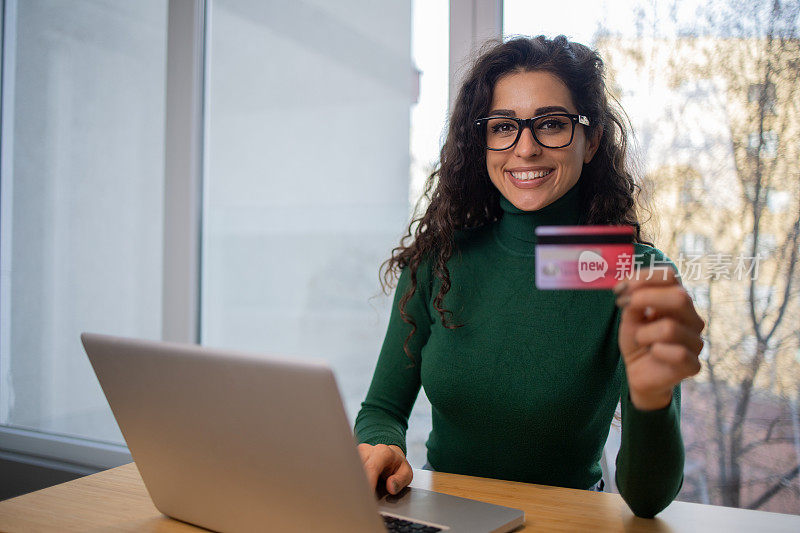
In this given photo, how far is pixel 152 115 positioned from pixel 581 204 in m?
1.75

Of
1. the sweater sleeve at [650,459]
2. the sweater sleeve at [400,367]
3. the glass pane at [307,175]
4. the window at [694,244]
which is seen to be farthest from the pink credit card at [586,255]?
the glass pane at [307,175]

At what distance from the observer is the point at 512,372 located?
3.72 feet

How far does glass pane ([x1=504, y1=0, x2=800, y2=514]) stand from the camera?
144 cm

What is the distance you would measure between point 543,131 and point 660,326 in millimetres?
539

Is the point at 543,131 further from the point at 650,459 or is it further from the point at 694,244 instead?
the point at 694,244

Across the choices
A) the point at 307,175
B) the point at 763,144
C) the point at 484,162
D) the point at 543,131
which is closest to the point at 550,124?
the point at 543,131

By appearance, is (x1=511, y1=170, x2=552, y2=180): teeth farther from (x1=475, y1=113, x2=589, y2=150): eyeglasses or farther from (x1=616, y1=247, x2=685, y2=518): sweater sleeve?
(x1=616, y1=247, x2=685, y2=518): sweater sleeve

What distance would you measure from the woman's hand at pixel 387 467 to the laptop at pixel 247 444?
45 millimetres

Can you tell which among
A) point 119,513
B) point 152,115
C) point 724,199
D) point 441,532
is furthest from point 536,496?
point 152,115

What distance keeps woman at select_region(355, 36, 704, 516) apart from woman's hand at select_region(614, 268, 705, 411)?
38 cm

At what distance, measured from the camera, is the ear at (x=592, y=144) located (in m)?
1.20

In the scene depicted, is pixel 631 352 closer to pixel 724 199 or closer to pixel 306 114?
pixel 724 199

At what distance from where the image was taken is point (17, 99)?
2.55 m

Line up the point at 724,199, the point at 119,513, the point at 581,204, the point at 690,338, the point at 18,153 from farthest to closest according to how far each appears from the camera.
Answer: the point at 18,153, the point at 724,199, the point at 581,204, the point at 119,513, the point at 690,338
